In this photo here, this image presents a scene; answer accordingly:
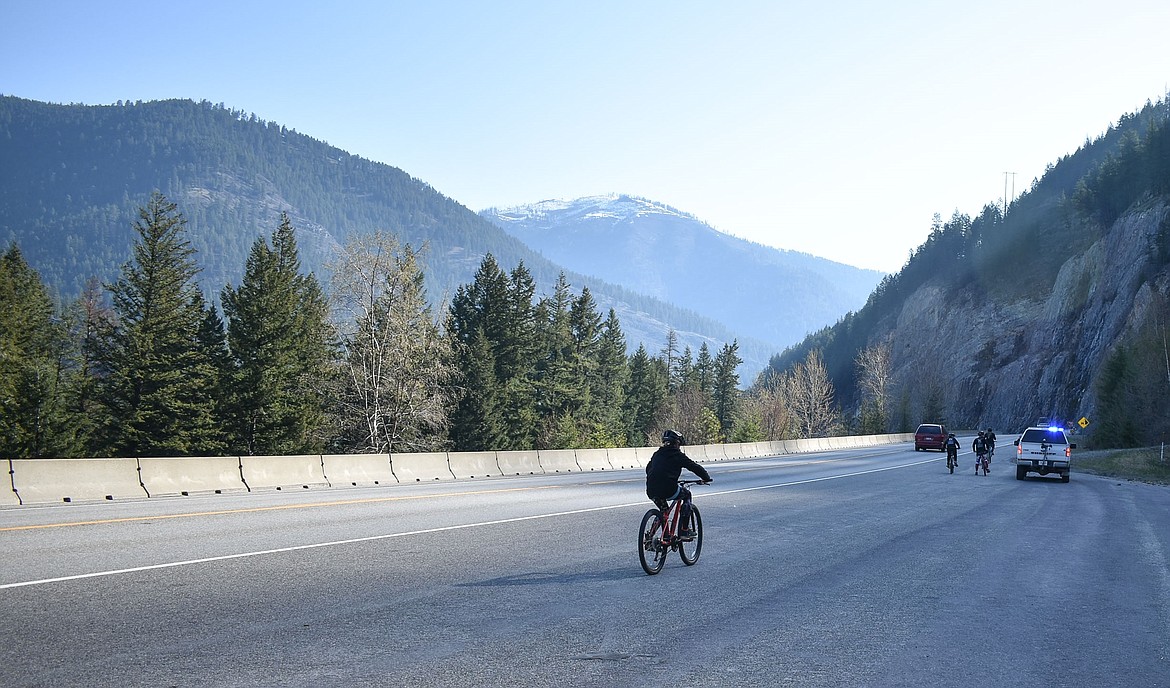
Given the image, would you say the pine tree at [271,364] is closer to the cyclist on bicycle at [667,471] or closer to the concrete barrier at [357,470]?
the concrete barrier at [357,470]

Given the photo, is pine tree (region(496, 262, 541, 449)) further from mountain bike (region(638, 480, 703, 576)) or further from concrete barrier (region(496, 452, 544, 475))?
mountain bike (region(638, 480, 703, 576))

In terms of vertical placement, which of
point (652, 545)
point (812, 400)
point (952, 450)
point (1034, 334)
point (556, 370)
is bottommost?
point (652, 545)

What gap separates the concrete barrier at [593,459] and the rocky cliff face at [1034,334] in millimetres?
56498

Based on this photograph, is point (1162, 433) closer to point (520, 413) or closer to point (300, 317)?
point (520, 413)

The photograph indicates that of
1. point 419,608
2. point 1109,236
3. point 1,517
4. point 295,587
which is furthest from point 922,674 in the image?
point 1109,236

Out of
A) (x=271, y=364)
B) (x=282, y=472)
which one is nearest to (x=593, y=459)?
(x=282, y=472)

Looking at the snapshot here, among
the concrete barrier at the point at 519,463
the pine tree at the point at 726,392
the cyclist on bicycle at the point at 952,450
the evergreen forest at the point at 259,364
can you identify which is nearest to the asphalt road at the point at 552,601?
the concrete barrier at the point at 519,463

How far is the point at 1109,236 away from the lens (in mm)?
95938

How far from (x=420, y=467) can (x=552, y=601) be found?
70.7ft

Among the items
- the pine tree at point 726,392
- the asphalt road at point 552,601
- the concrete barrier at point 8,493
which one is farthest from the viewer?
the pine tree at point 726,392

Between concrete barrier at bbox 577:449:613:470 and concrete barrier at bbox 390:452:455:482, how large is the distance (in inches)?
403

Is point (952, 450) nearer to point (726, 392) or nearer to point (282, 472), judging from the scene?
point (282, 472)

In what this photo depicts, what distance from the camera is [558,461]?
38219mm

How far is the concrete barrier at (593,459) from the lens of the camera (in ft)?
131
